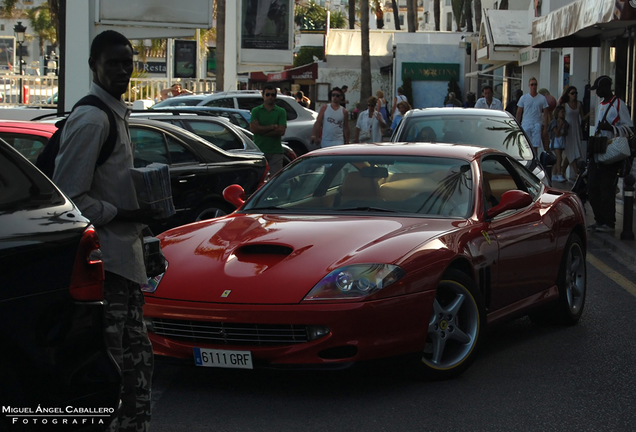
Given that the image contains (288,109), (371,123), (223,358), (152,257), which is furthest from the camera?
(288,109)

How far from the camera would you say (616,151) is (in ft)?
39.4

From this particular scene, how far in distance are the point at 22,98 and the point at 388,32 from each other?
4354cm

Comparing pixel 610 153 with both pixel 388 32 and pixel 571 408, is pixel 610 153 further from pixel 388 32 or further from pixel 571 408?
pixel 388 32

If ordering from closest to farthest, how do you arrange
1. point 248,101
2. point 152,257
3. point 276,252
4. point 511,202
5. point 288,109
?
1. point 152,257
2. point 276,252
3. point 511,202
4. point 288,109
5. point 248,101

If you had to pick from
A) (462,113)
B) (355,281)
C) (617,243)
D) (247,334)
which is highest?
(462,113)

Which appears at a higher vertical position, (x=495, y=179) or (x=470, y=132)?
(x=470, y=132)

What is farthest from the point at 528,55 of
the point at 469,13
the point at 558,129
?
the point at 469,13

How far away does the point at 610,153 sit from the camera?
39.5ft

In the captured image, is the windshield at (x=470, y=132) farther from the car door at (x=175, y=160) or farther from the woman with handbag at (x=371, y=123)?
the woman with handbag at (x=371, y=123)

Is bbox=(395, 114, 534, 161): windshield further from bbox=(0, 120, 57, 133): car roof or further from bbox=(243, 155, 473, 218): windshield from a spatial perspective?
bbox=(0, 120, 57, 133): car roof

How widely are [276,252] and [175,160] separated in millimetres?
5054

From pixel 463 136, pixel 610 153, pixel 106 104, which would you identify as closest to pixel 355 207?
pixel 106 104

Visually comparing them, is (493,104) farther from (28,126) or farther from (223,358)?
(223,358)

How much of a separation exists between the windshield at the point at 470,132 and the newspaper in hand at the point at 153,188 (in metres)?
7.68
